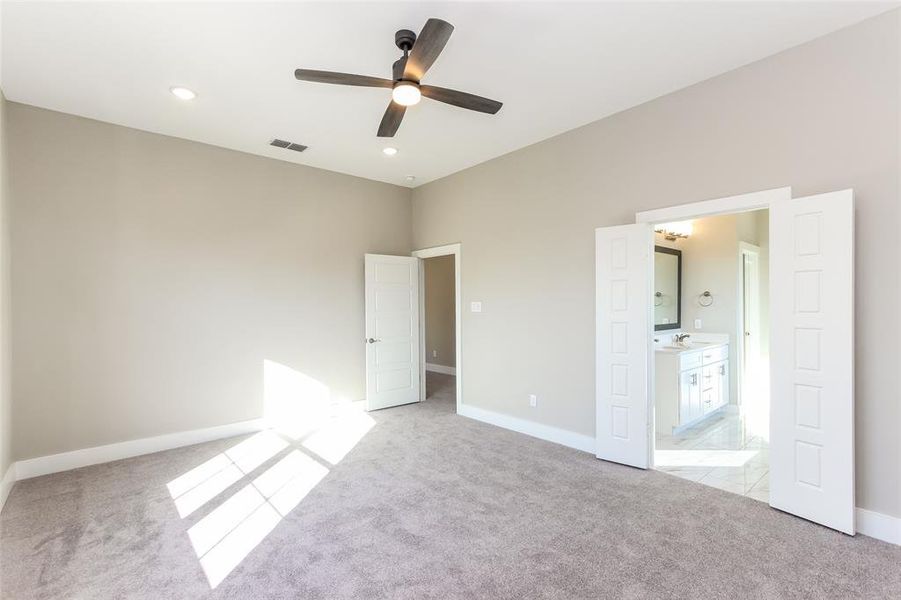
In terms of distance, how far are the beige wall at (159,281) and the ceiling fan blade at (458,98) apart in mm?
2968

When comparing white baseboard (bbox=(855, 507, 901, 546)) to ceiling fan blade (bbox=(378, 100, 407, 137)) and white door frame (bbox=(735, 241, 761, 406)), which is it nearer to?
white door frame (bbox=(735, 241, 761, 406))

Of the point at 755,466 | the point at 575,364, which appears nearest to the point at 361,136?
the point at 575,364

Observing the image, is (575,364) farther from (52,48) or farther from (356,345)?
(52,48)

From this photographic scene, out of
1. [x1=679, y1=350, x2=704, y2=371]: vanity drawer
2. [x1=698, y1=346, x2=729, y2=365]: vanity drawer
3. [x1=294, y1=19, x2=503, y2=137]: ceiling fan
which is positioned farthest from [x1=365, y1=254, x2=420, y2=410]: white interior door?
[x1=698, y1=346, x2=729, y2=365]: vanity drawer

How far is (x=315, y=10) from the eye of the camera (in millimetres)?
2336

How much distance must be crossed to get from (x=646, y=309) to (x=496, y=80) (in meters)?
2.17

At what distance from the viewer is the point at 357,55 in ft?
9.07

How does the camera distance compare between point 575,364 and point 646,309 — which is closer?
point 646,309

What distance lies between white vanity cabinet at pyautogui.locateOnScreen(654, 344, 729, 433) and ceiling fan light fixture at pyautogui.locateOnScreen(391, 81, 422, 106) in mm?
3567

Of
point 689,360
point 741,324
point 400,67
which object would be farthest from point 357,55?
point 741,324

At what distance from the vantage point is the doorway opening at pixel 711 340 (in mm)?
4270

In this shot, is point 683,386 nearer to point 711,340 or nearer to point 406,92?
point 711,340

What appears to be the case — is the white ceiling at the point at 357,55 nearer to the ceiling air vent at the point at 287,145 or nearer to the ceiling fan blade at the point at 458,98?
the ceiling air vent at the point at 287,145

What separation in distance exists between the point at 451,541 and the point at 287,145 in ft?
13.1
